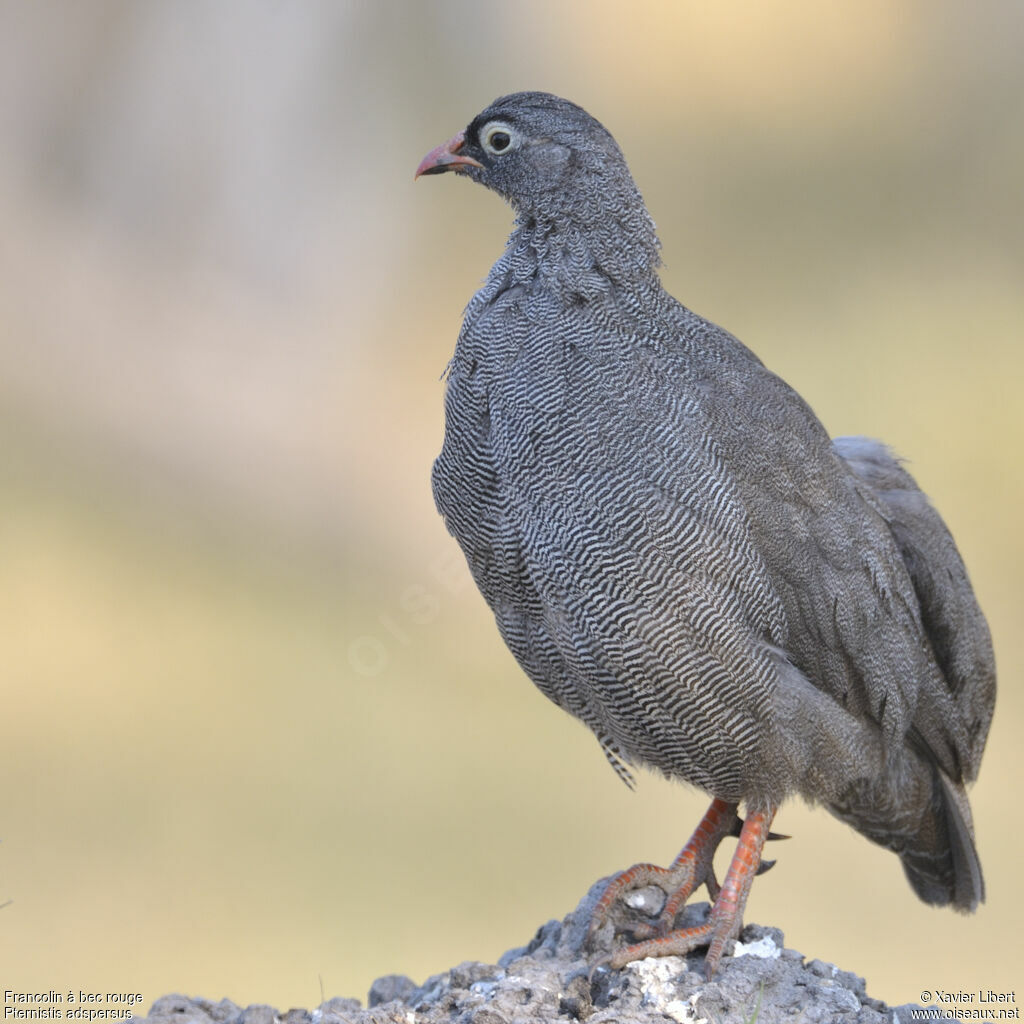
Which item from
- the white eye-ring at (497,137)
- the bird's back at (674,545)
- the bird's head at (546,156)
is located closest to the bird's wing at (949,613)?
the bird's back at (674,545)

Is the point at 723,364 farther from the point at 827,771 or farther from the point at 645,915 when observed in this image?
the point at 645,915

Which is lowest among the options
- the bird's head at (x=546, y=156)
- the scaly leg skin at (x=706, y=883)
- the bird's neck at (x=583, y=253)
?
the scaly leg skin at (x=706, y=883)

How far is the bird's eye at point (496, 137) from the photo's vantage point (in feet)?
17.4

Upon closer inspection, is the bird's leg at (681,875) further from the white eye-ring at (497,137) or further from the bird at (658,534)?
the white eye-ring at (497,137)

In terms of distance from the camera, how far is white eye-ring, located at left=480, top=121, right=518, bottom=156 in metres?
5.31

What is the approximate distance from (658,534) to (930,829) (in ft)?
7.12

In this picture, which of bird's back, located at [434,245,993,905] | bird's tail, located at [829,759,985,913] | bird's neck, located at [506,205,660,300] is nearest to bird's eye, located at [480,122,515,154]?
bird's neck, located at [506,205,660,300]

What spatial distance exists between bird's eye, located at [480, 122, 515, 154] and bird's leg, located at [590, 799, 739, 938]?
2848 mm

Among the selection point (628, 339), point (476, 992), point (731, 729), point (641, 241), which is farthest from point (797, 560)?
point (476, 992)

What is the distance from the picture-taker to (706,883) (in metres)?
5.72

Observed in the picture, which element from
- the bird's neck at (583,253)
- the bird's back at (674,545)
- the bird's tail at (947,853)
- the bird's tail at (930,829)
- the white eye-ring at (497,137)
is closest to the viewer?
the bird's back at (674,545)

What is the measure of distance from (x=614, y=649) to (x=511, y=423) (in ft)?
2.97

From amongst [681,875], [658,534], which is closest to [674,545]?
[658,534]

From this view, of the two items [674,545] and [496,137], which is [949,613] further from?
[496,137]
